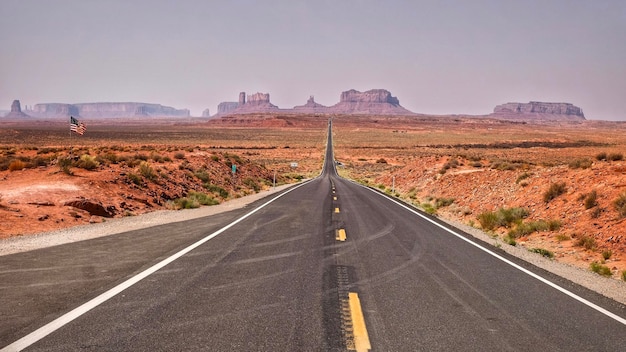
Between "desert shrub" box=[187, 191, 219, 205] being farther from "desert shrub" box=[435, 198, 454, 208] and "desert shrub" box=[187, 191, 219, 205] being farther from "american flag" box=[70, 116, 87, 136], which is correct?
"desert shrub" box=[435, 198, 454, 208]

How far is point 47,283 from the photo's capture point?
261 inches

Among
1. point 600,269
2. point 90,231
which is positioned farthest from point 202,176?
point 600,269

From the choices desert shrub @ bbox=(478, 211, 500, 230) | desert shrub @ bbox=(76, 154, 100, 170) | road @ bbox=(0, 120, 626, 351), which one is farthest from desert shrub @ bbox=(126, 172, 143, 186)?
desert shrub @ bbox=(478, 211, 500, 230)

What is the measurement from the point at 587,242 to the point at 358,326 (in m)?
9.34

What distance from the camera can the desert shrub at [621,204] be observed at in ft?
40.9

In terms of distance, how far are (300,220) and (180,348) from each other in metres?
10.2

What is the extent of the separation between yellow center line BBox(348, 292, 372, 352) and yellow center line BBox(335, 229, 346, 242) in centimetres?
478

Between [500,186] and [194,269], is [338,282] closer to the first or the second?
[194,269]

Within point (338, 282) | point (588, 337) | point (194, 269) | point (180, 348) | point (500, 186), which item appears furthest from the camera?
point (500, 186)

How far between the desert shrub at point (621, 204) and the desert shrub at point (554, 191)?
3.19 m

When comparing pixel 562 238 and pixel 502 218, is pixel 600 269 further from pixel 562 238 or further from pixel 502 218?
pixel 502 218

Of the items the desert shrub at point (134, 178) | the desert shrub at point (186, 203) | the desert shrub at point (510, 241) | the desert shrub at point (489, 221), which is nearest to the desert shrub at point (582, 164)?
the desert shrub at point (489, 221)

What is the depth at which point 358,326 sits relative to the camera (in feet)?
17.1

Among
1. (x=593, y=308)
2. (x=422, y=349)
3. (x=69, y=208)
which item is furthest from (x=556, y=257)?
(x=69, y=208)
